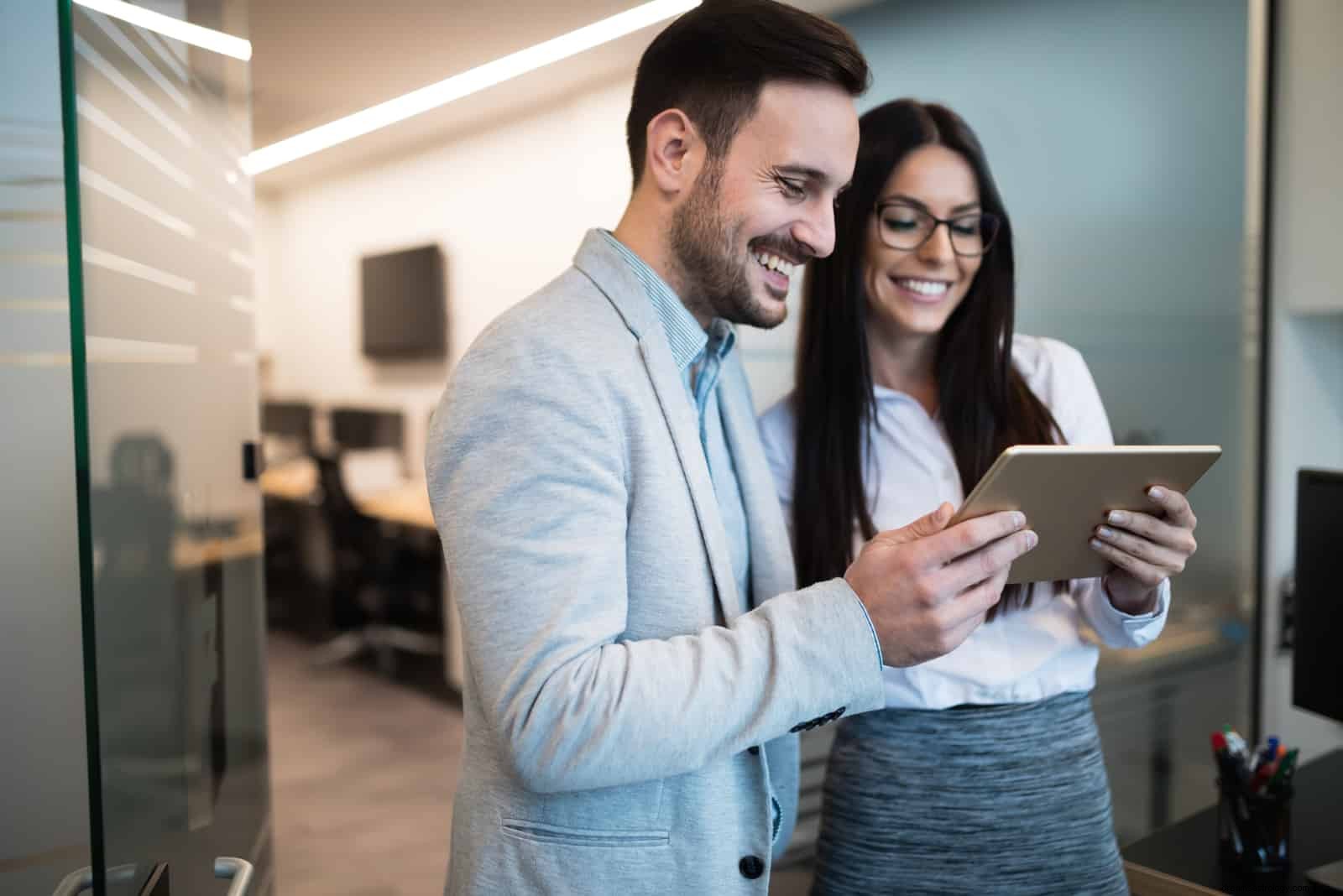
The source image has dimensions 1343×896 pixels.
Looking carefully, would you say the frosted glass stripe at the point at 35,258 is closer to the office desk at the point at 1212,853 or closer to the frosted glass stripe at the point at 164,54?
the frosted glass stripe at the point at 164,54

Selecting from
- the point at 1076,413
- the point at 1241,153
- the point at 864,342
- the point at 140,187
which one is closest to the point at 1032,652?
the point at 1076,413

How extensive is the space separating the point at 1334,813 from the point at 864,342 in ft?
3.82

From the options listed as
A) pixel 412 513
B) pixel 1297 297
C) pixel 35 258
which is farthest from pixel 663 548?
pixel 412 513

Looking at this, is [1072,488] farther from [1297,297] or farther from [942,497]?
[1297,297]

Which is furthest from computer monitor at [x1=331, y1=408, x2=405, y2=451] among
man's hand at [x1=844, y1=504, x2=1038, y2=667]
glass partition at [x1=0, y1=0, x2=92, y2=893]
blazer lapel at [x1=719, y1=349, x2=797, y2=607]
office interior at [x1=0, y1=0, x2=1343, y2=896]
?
man's hand at [x1=844, y1=504, x2=1038, y2=667]

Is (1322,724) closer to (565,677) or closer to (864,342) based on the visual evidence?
(864,342)

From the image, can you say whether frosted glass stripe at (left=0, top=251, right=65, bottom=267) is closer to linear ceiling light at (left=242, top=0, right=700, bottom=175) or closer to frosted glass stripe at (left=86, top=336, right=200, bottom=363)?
frosted glass stripe at (left=86, top=336, right=200, bottom=363)

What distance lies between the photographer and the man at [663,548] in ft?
2.96

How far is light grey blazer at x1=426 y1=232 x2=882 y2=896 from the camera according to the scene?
896mm

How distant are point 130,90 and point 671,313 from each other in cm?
63

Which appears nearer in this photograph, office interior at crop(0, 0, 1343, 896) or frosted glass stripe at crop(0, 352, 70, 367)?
office interior at crop(0, 0, 1343, 896)

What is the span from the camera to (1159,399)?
2312 millimetres

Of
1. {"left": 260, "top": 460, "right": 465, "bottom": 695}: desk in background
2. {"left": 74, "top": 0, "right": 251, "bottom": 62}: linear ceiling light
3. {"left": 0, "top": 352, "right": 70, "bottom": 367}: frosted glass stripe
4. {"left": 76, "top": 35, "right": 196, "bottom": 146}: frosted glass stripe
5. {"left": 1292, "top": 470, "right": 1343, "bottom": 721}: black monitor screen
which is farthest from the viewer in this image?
{"left": 260, "top": 460, "right": 465, "bottom": 695}: desk in background

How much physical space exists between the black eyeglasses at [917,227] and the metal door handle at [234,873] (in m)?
1.19
